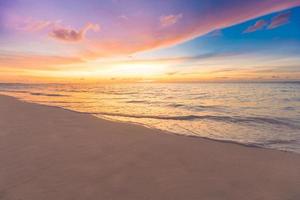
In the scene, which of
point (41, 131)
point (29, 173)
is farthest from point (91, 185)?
Answer: point (41, 131)

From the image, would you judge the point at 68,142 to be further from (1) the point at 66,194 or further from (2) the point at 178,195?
(2) the point at 178,195

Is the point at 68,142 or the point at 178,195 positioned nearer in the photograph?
the point at 178,195

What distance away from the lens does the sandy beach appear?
12.0ft

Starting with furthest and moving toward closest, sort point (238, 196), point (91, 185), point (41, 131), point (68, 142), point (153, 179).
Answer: point (41, 131)
point (68, 142)
point (153, 179)
point (91, 185)
point (238, 196)

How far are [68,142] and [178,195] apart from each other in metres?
4.30

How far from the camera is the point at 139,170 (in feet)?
15.0

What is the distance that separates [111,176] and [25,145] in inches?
134

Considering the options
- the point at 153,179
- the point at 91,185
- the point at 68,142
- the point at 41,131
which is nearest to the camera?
the point at 91,185

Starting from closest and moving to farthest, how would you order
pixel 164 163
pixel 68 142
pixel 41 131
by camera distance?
pixel 164 163 → pixel 68 142 → pixel 41 131

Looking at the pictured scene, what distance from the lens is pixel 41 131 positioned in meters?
8.05

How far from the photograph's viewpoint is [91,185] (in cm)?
389

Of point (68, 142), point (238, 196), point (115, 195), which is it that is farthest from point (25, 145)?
point (238, 196)

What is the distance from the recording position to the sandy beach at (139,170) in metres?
3.65

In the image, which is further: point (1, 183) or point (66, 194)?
point (1, 183)
